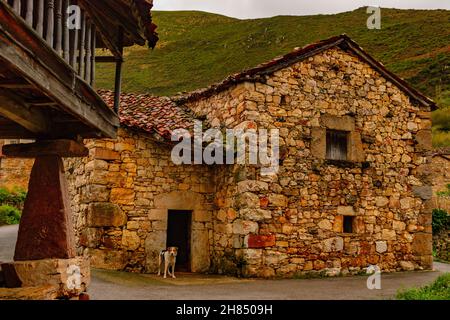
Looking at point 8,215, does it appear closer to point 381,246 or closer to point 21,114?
point 381,246

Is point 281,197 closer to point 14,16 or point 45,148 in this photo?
point 45,148

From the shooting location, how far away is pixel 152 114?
13.1 m

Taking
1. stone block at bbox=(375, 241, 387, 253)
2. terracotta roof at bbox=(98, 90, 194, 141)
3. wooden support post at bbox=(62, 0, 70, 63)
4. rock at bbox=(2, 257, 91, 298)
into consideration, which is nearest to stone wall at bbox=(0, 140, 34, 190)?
terracotta roof at bbox=(98, 90, 194, 141)

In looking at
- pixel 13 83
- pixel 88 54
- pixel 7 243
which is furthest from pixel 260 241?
pixel 13 83

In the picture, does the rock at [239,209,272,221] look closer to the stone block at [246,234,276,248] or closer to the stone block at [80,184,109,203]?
the stone block at [246,234,276,248]

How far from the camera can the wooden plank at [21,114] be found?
5.25m

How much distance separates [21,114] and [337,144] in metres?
8.36

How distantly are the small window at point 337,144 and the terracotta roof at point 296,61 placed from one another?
1.91 meters

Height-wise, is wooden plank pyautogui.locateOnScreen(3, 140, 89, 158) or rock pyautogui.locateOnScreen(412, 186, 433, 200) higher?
wooden plank pyautogui.locateOnScreen(3, 140, 89, 158)

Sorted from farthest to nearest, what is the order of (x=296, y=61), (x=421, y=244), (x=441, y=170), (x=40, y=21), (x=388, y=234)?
(x=441, y=170) → (x=421, y=244) → (x=388, y=234) → (x=296, y=61) → (x=40, y=21)

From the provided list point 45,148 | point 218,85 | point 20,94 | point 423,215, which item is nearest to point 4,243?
point 218,85

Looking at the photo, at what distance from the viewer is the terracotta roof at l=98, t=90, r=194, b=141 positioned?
38.7 ft

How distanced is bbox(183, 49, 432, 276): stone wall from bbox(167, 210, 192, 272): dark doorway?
0.96 meters

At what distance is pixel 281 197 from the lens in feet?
37.2
